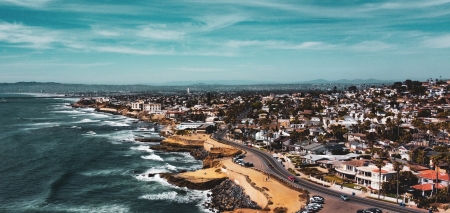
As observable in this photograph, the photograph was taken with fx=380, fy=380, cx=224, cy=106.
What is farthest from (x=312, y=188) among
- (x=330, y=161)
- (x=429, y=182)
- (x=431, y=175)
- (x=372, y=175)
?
(x=330, y=161)

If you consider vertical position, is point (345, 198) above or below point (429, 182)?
above

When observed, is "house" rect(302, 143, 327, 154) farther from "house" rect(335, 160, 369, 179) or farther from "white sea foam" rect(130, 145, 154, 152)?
"white sea foam" rect(130, 145, 154, 152)

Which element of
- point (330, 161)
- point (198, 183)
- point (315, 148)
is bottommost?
point (198, 183)

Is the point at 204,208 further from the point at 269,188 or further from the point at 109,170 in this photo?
the point at 109,170

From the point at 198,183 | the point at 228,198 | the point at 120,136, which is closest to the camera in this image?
the point at 228,198

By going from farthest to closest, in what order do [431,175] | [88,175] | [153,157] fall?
[153,157]
[88,175]
[431,175]

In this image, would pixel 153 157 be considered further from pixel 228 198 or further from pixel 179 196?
pixel 228 198

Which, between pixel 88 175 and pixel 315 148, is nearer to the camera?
pixel 88 175
